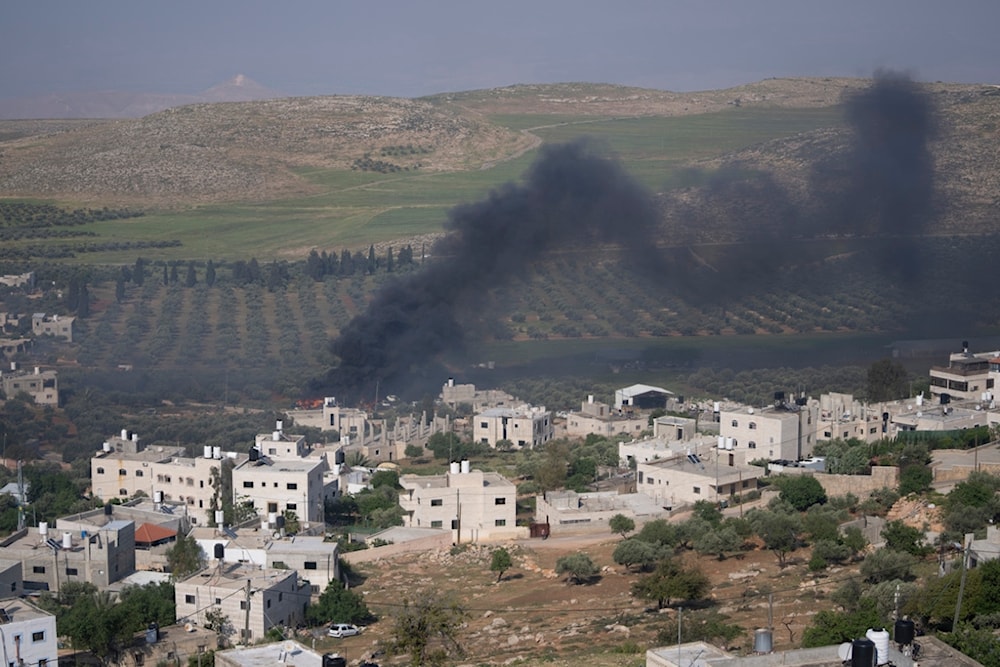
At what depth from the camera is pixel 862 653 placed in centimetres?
1295

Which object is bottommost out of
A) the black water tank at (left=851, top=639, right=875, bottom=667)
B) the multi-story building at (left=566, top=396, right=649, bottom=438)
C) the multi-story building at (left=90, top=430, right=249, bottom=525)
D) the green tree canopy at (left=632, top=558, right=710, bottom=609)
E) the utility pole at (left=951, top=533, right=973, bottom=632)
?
the multi-story building at (left=566, top=396, right=649, bottom=438)

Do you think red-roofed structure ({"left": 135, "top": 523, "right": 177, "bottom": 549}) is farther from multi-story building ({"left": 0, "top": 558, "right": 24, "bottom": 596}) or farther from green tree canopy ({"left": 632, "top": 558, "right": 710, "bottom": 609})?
green tree canopy ({"left": 632, "top": 558, "right": 710, "bottom": 609})

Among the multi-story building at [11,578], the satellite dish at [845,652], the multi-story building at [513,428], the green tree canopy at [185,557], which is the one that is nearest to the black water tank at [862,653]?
the satellite dish at [845,652]

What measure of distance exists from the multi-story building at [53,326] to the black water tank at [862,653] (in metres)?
55.8

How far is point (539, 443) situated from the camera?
43656mm

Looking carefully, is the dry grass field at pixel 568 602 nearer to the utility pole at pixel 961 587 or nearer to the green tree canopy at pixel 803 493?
the utility pole at pixel 961 587

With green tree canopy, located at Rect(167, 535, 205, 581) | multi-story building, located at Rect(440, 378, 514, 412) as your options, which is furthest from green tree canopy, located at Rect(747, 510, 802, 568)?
multi-story building, located at Rect(440, 378, 514, 412)

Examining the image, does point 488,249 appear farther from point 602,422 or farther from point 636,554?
point 636,554

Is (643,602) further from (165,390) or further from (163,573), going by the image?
(165,390)

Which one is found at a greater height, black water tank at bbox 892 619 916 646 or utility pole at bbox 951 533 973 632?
black water tank at bbox 892 619 916 646

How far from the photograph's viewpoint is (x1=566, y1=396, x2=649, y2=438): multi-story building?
43.8 m

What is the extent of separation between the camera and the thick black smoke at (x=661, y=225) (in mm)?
57844

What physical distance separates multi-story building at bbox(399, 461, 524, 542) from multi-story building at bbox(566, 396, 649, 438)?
11.1 meters

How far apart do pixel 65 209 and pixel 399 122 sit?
122ft
